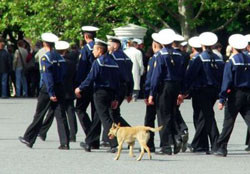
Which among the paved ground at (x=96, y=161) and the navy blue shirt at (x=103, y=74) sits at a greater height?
the navy blue shirt at (x=103, y=74)

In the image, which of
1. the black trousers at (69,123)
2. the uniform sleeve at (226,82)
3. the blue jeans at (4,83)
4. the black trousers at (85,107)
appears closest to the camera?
the uniform sleeve at (226,82)

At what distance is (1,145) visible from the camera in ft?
56.3

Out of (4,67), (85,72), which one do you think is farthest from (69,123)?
(4,67)

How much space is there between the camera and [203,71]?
53.7ft

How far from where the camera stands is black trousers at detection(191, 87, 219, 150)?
16.4m

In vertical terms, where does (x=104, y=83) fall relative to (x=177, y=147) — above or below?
above

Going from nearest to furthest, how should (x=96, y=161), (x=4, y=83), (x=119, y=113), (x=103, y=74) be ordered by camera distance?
(x=96, y=161)
(x=103, y=74)
(x=119, y=113)
(x=4, y=83)

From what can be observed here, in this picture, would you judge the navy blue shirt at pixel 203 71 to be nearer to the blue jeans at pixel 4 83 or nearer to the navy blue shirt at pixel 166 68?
the navy blue shirt at pixel 166 68

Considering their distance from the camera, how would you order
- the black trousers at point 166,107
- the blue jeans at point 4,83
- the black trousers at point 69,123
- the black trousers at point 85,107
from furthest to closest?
the blue jeans at point 4,83 → the black trousers at point 69,123 → the black trousers at point 85,107 → the black trousers at point 166,107

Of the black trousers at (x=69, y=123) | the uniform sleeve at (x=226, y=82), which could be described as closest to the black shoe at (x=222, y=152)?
the uniform sleeve at (x=226, y=82)

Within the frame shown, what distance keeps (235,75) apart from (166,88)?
113cm

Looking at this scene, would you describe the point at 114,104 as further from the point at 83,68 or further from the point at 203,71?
the point at 203,71

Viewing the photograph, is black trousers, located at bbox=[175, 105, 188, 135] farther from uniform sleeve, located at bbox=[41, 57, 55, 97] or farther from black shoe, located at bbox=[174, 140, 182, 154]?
uniform sleeve, located at bbox=[41, 57, 55, 97]

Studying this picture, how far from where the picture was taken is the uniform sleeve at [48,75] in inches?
647
